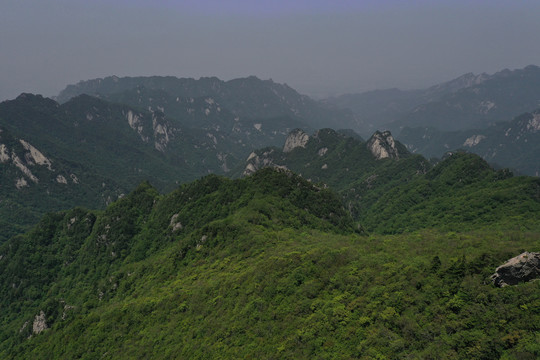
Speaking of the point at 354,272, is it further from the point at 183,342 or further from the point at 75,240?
the point at 75,240

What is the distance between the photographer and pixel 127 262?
4621 inches

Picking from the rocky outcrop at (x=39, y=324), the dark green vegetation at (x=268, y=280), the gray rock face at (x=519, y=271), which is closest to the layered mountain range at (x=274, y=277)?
the dark green vegetation at (x=268, y=280)

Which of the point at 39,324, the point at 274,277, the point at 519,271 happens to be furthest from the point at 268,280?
the point at 39,324

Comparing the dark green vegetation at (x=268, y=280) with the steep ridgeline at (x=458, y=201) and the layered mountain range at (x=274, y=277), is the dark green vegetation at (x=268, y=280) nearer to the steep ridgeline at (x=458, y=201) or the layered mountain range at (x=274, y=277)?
the layered mountain range at (x=274, y=277)

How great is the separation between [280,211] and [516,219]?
80.4m

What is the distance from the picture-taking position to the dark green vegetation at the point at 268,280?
122ft

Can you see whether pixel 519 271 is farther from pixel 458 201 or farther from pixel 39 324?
pixel 458 201

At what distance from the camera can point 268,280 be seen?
58.1 metres

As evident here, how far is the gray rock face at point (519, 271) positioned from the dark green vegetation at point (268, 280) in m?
1.76

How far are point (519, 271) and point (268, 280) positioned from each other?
3645cm

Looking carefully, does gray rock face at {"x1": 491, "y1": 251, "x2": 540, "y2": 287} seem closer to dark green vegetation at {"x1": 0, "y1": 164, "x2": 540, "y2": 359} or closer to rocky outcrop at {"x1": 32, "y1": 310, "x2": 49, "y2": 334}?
dark green vegetation at {"x1": 0, "y1": 164, "x2": 540, "y2": 359}

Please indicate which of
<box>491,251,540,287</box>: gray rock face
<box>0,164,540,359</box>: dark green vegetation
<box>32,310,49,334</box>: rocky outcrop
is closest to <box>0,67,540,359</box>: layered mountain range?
<box>0,164,540,359</box>: dark green vegetation

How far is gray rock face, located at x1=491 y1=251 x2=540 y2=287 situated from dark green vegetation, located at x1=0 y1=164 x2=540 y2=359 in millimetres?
1758

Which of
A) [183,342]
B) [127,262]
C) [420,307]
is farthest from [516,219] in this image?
[127,262]
